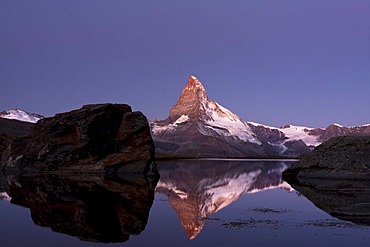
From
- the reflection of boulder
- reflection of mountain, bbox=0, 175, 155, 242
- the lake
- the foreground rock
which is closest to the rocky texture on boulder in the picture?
the reflection of boulder

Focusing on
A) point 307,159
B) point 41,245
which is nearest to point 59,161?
point 307,159

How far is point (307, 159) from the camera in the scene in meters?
62.8

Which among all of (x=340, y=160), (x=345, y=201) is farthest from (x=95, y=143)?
(x=345, y=201)

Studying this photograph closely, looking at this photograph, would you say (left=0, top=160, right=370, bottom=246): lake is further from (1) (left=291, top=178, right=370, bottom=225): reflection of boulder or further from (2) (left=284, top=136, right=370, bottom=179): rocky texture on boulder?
(2) (left=284, top=136, right=370, bottom=179): rocky texture on boulder

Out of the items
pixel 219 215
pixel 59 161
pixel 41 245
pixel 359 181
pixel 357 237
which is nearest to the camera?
pixel 41 245

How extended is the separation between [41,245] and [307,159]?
50.0 meters

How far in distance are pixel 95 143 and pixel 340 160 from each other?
3949 centimetres

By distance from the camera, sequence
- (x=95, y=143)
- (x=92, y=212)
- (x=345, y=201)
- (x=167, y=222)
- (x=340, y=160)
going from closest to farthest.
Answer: (x=167, y=222)
(x=92, y=212)
(x=345, y=201)
(x=340, y=160)
(x=95, y=143)

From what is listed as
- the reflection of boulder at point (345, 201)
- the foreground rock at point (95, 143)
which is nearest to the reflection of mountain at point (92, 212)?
the reflection of boulder at point (345, 201)

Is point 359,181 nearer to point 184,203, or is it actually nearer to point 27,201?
point 184,203

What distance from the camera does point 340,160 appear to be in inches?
2249

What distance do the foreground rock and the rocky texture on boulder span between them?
81.8 feet

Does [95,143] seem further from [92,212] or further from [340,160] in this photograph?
[92,212]

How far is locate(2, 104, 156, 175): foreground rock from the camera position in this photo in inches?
2901
